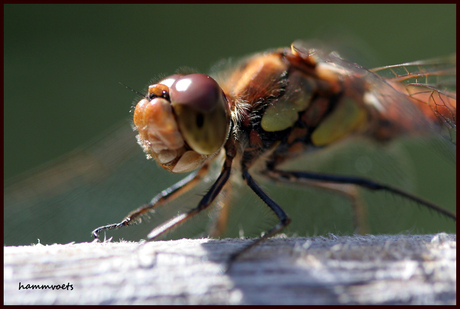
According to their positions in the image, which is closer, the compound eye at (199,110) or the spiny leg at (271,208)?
the spiny leg at (271,208)

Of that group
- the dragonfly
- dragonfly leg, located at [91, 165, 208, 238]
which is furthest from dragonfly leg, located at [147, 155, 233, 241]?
dragonfly leg, located at [91, 165, 208, 238]

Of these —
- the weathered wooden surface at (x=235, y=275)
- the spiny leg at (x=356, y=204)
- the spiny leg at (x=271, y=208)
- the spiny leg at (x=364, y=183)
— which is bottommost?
the spiny leg at (x=356, y=204)

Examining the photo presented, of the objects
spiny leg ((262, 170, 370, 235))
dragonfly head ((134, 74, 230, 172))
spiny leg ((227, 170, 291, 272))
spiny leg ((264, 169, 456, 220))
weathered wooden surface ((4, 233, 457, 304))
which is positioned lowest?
spiny leg ((262, 170, 370, 235))

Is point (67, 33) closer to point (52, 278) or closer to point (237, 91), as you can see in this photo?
point (237, 91)

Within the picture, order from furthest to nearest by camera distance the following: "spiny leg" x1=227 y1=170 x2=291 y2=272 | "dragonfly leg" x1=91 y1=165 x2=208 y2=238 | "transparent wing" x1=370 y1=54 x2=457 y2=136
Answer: "transparent wing" x1=370 y1=54 x2=457 y2=136, "dragonfly leg" x1=91 y1=165 x2=208 y2=238, "spiny leg" x1=227 y1=170 x2=291 y2=272

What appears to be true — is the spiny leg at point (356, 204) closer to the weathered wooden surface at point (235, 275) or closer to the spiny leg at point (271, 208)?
the spiny leg at point (271, 208)

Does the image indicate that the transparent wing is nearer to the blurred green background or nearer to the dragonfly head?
the dragonfly head

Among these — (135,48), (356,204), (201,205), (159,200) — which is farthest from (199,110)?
(135,48)

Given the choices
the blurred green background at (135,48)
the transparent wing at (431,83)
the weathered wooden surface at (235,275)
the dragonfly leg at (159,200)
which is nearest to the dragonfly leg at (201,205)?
the dragonfly leg at (159,200)
